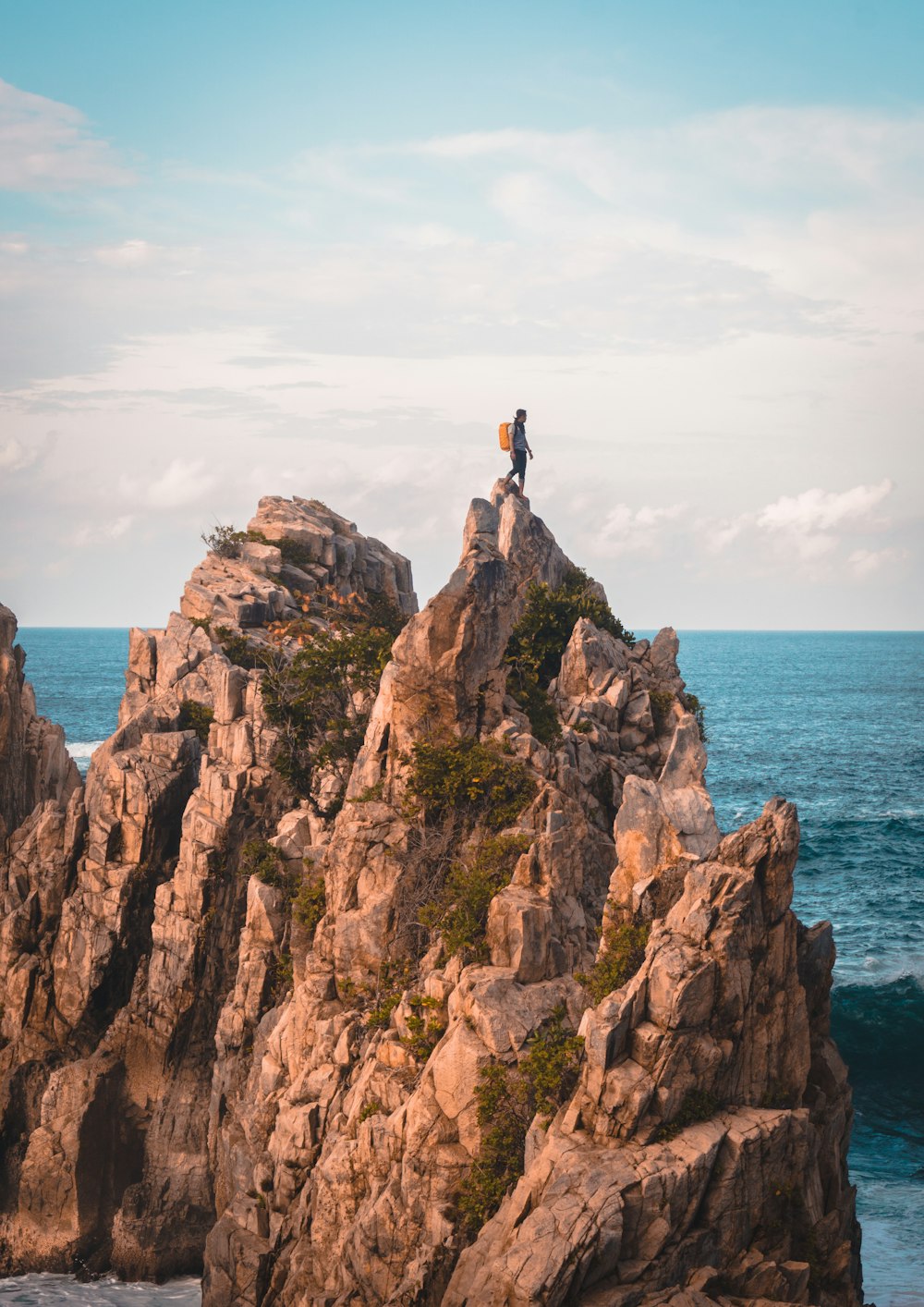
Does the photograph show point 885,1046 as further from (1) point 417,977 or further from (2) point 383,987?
(2) point 383,987

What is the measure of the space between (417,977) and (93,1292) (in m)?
15.8

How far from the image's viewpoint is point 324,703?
43.8m

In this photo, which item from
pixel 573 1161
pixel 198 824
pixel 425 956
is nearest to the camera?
pixel 573 1161

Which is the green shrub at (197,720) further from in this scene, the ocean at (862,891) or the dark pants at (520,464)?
the ocean at (862,891)

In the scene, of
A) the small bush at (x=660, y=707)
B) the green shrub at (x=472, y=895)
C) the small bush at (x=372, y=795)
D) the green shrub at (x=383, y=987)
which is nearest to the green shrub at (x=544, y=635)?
the small bush at (x=660, y=707)

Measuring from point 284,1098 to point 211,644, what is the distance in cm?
2073

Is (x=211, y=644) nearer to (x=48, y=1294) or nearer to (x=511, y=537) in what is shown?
(x=511, y=537)

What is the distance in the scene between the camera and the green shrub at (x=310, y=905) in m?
36.0

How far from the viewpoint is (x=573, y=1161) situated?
24297mm

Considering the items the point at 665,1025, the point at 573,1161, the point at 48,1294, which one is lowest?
the point at 48,1294

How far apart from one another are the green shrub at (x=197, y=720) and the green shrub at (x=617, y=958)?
22.4 m

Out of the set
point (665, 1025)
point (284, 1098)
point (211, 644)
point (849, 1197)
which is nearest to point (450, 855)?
point (284, 1098)

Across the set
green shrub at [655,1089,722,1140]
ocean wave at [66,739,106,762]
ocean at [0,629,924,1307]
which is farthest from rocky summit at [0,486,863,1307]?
ocean wave at [66,739,106,762]

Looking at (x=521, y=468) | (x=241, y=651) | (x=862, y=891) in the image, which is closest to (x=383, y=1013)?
(x=241, y=651)
